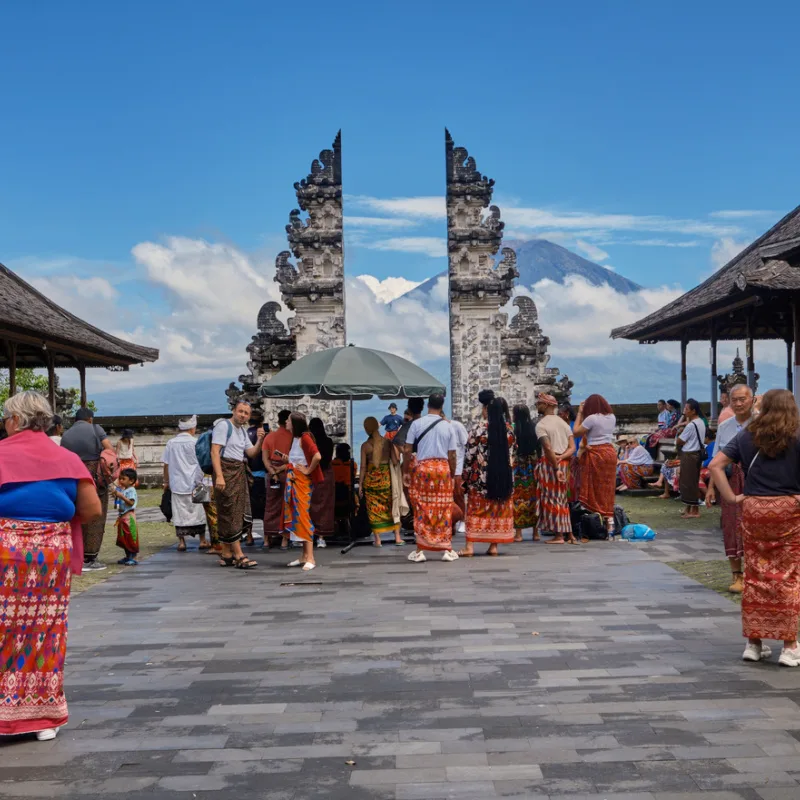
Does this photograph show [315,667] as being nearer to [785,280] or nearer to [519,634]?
[519,634]

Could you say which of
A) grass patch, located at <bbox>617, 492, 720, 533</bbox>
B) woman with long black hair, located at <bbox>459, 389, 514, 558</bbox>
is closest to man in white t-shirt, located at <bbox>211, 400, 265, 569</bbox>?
woman with long black hair, located at <bbox>459, 389, 514, 558</bbox>

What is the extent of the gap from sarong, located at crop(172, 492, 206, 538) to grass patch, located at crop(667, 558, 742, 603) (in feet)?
19.5

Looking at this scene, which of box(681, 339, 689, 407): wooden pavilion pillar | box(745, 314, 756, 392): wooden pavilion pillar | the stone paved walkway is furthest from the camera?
box(681, 339, 689, 407): wooden pavilion pillar

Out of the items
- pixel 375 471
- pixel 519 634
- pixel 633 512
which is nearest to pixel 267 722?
pixel 519 634

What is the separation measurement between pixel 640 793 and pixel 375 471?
8.57 m

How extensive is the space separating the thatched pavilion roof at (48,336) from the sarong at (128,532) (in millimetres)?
4698

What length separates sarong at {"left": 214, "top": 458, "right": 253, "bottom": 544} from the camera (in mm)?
11289

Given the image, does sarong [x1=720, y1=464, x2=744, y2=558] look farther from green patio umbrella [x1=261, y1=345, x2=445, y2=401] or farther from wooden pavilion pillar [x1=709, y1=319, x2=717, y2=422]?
wooden pavilion pillar [x1=709, y1=319, x2=717, y2=422]

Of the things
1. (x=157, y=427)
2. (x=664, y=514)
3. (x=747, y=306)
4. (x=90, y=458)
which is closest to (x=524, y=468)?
(x=664, y=514)

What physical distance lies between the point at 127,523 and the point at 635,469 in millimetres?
11206

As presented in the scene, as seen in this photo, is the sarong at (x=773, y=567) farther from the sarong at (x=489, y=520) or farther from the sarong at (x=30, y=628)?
the sarong at (x=489, y=520)

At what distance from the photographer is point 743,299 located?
15.9m

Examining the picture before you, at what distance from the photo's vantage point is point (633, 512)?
1673cm

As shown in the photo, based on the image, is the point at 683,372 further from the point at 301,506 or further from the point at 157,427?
the point at 301,506
